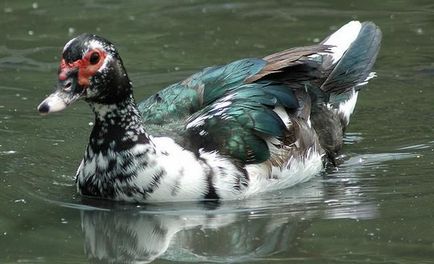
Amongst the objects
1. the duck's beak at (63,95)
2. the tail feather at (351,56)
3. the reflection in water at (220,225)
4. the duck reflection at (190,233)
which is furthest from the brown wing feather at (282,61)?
the duck's beak at (63,95)

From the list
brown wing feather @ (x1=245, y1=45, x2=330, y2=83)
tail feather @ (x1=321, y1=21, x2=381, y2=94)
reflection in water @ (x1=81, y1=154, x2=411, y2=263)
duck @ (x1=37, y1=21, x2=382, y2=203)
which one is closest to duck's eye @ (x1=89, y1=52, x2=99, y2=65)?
duck @ (x1=37, y1=21, x2=382, y2=203)

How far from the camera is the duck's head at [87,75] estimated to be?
8391 millimetres

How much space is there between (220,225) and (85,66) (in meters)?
1.43

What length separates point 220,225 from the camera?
8.34m

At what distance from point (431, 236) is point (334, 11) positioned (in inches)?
254

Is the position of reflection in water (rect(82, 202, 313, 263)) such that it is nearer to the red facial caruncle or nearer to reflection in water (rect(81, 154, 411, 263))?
reflection in water (rect(81, 154, 411, 263))

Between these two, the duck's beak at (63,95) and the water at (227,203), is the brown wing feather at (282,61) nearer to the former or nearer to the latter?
the water at (227,203)

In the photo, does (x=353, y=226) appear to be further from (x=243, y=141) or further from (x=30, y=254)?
(x=30, y=254)

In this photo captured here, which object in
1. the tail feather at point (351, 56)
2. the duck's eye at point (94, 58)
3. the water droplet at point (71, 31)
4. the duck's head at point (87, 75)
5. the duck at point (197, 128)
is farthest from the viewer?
the water droplet at point (71, 31)

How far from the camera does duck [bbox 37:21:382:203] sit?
860 cm

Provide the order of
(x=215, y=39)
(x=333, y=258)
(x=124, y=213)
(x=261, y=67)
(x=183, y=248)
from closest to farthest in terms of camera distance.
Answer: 1. (x=333, y=258)
2. (x=183, y=248)
3. (x=124, y=213)
4. (x=261, y=67)
5. (x=215, y=39)

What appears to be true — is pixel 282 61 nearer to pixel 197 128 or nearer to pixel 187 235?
pixel 197 128

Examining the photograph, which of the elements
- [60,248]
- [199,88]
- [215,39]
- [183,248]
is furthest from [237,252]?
[215,39]

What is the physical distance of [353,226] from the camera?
803 centimetres
